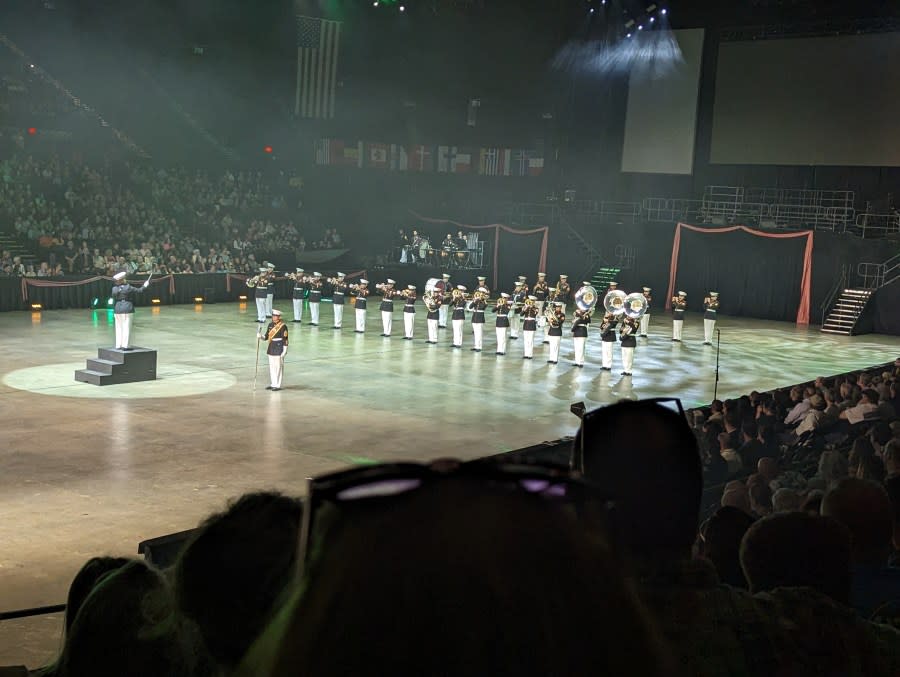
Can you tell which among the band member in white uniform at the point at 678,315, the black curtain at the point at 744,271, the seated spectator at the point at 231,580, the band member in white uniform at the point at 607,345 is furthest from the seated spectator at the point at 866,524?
the black curtain at the point at 744,271

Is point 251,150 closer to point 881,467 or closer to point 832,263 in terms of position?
point 832,263

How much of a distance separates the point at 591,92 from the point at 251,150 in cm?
1134

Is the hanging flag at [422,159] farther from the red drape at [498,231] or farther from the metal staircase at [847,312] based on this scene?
the metal staircase at [847,312]

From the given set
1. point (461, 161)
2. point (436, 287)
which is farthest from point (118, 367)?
point (461, 161)

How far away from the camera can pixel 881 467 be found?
5742 mm

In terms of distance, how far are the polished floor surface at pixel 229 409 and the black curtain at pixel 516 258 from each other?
9.44 metres

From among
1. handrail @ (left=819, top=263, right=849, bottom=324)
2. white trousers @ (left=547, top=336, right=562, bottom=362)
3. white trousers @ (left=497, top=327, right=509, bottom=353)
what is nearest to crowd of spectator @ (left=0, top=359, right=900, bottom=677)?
white trousers @ (left=547, top=336, right=562, bottom=362)

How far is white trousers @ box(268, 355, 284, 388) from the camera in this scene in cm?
1458

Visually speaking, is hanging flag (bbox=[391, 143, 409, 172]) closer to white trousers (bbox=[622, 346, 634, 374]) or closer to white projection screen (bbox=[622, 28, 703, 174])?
white projection screen (bbox=[622, 28, 703, 174])

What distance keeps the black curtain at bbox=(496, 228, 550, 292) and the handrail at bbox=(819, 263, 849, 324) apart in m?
8.97

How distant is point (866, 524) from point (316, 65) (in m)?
25.7

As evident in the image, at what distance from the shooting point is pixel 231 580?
1.95 m

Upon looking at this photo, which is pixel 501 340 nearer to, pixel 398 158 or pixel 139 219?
pixel 139 219

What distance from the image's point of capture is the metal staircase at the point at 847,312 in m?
25.5
